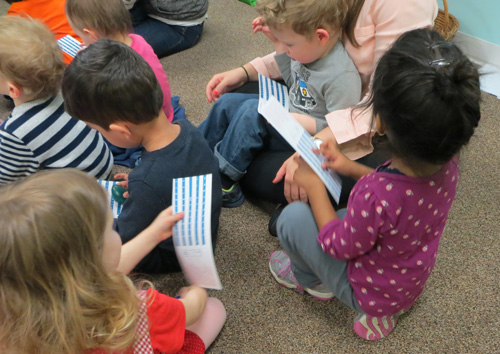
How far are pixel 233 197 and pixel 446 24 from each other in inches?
54.9

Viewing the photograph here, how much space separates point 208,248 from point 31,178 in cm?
43

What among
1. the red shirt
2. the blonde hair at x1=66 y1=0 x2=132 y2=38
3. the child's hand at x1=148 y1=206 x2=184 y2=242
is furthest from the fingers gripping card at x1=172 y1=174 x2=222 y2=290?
the blonde hair at x1=66 y1=0 x2=132 y2=38

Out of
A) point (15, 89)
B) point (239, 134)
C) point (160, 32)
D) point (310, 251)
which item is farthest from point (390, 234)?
point (160, 32)

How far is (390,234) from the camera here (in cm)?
91

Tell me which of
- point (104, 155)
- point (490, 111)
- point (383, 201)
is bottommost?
point (490, 111)

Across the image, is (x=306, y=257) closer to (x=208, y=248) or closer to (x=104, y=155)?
(x=208, y=248)

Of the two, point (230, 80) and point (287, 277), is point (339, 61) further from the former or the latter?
point (287, 277)

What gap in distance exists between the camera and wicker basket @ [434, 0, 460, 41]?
206 centimetres

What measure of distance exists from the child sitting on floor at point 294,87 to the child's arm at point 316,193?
22 cm

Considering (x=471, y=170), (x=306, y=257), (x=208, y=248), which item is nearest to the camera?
(x=208, y=248)

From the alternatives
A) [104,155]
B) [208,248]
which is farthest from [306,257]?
[104,155]

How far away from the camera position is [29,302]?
0.66 meters

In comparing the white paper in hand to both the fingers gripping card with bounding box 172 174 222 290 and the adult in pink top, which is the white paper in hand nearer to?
the adult in pink top

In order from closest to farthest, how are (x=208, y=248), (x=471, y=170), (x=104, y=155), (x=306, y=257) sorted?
1. (x=208, y=248)
2. (x=306, y=257)
3. (x=104, y=155)
4. (x=471, y=170)
